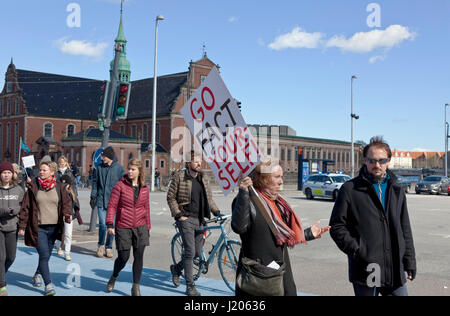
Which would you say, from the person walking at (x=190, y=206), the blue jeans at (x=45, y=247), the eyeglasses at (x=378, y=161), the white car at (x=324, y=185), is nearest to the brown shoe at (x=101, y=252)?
the blue jeans at (x=45, y=247)

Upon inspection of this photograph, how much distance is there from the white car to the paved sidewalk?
19582 mm

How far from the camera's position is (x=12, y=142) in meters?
75.2

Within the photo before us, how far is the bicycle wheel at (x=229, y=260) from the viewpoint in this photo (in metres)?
6.69

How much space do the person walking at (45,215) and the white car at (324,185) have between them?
21214 millimetres

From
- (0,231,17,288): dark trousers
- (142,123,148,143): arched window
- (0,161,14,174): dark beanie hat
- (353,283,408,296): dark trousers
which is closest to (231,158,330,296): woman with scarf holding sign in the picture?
(353,283,408,296): dark trousers

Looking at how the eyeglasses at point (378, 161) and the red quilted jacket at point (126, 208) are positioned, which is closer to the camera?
the eyeglasses at point (378, 161)

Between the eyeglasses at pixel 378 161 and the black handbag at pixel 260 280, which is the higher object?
the eyeglasses at pixel 378 161

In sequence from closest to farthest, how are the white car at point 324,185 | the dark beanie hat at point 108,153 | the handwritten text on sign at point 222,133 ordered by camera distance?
the handwritten text on sign at point 222,133
the dark beanie hat at point 108,153
the white car at point 324,185

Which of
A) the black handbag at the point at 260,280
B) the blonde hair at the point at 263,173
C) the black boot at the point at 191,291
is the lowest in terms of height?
the black boot at the point at 191,291

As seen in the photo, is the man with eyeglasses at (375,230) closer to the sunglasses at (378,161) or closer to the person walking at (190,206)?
the sunglasses at (378,161)

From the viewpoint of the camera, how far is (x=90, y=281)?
24.4 ft
